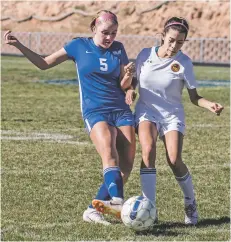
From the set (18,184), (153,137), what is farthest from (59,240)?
(18,184)

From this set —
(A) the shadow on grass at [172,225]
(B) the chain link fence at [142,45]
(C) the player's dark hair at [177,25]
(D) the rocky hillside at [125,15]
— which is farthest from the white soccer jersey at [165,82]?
(D) the rocky hillside at [125,15]

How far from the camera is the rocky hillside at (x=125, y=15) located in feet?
164

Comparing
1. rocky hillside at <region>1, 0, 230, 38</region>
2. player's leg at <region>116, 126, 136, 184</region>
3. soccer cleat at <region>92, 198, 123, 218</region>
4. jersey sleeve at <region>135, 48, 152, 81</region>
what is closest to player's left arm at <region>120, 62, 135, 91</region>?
jersey sleeve at <region>135, 48, 152, 81</region>

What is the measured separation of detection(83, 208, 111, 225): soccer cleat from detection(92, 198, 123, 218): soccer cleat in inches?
→ 16.1

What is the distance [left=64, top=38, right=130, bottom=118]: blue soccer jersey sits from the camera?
8.72 meters

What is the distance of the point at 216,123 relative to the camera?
1728 cm

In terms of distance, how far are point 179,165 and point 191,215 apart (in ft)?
1.52

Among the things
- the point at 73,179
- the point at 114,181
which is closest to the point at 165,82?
the point at 114,181

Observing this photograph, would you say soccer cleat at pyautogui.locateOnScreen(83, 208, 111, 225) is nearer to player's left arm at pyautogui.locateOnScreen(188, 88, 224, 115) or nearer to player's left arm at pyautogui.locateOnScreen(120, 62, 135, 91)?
player's left arm at pyautogui.locateOnScreen(120, 62, 135, 91)

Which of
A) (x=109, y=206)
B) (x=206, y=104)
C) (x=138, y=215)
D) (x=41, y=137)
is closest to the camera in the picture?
(x=138, y=215)

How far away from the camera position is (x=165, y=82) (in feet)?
28.8

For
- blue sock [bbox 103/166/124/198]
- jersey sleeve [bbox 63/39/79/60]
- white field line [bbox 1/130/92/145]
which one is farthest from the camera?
white field line [bbox 1/130/92/145]

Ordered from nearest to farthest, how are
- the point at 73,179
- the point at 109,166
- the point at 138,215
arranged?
the point at 138,215 < the point at 109,166 < the point at 73,179

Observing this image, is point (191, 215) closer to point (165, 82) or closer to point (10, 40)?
point (165, 82)
